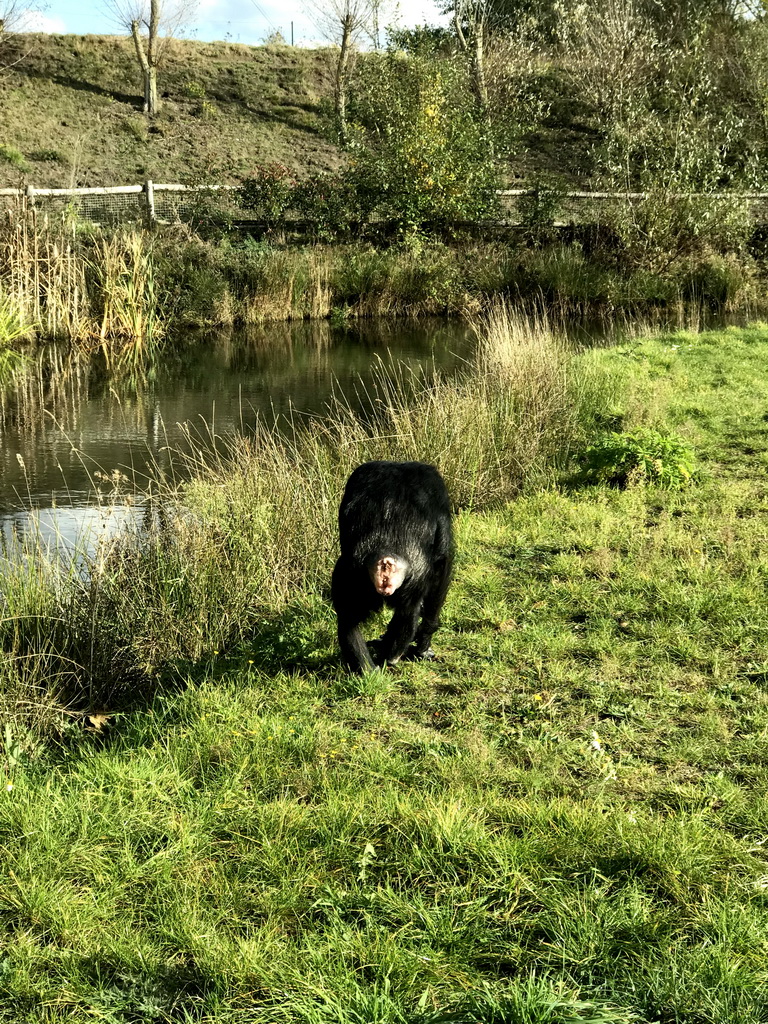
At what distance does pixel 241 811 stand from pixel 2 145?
38.1 metres

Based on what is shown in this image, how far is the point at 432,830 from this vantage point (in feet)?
11.0

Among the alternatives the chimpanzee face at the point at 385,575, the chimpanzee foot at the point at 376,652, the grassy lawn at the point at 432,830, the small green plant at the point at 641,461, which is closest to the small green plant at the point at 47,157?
the small green plant at the point at 641,461

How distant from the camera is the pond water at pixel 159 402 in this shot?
10781 mm

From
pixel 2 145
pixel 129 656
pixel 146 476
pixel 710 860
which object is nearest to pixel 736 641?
pixel 710 860

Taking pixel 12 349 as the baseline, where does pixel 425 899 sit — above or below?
below

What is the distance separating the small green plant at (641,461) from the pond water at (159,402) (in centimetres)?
415

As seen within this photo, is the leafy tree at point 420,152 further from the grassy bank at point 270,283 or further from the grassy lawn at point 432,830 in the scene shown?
the grassy lawn at point 432,830

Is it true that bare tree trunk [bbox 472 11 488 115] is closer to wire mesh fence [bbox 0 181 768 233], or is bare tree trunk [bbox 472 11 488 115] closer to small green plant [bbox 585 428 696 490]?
wire mesh fence [bbox 0 181 768 233]

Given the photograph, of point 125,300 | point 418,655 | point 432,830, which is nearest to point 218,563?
point 418,655

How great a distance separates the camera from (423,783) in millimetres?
3814

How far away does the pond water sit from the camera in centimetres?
1078

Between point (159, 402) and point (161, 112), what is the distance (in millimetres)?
30629

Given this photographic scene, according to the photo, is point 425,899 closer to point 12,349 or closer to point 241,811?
point 241,811

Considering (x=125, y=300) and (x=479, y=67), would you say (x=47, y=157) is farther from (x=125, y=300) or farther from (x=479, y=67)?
(x=125, y=300)
